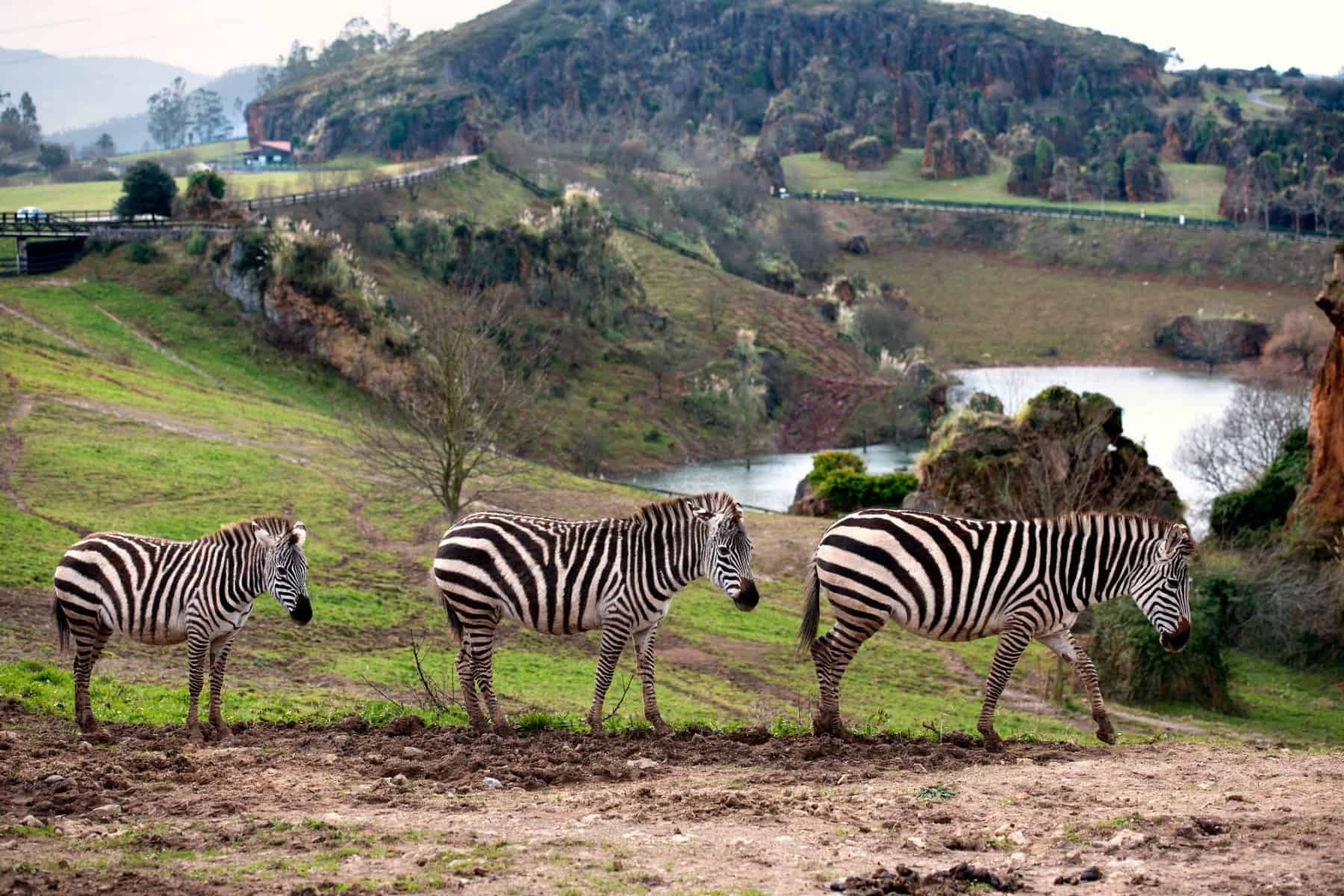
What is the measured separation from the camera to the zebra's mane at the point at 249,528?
14.3 metres

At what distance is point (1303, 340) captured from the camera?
8381 cm

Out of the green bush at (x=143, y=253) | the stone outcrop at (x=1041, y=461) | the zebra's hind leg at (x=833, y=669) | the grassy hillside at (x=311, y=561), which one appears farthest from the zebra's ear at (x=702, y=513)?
the green bush at (x=143, y=253)

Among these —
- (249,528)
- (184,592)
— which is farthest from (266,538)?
(184,592)

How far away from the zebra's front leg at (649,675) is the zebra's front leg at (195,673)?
4530 millimetres

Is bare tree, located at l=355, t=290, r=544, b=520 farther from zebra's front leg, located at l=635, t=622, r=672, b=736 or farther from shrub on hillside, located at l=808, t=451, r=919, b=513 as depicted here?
zebra's front leg, located at l=635, t=622, r=672, b=736

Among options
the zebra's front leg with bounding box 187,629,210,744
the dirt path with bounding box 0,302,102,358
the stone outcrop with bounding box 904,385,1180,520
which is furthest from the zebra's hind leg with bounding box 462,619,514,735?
the dirt path with bounding box 0,302,102,358

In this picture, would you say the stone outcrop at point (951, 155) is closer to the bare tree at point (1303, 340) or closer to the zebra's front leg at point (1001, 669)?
the bare tree at point (1303, 340)

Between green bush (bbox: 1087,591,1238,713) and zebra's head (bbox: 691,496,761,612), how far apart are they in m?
13.8

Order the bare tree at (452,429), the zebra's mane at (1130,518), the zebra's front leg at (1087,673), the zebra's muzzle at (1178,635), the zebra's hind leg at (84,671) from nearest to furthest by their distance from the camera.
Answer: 1. the zebra's hind leg at (84,671)
2. the zebra's muzzle at (1178,635)
3. the zebra's mane at (1130,518)
4. the zebra's front leg at (1087,673)
5. the bare tree at (452,429)

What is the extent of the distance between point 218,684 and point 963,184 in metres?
144

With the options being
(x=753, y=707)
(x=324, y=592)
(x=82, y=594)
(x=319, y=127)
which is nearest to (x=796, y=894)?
(x=82, y=594)

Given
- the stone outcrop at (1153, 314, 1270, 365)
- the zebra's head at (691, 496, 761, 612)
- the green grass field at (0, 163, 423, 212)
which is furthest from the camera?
the stone outcrop at (1153, 314, 1270, 365)

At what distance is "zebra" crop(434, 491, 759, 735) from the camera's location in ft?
47.3

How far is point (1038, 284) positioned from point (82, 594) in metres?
108
